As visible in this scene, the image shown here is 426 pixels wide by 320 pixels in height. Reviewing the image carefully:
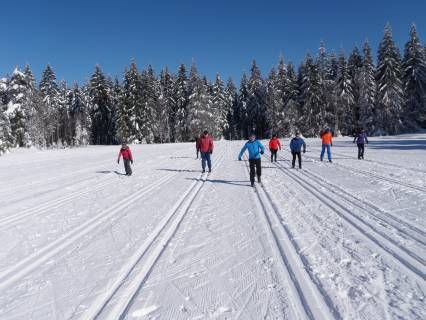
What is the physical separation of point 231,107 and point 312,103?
2540 cm

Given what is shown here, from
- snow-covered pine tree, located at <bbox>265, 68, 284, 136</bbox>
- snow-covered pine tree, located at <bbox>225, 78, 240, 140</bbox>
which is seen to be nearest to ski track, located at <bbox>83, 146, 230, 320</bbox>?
snow-covered pine tree, located at <bbox>265, 68, 284, 136</bbox>

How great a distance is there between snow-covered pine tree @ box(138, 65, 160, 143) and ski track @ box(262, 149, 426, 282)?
49576 millimetres

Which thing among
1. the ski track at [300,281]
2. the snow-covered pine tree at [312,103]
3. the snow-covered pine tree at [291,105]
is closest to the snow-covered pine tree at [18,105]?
the snow-covered pine tree at [291,105]

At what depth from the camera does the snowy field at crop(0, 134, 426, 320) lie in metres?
4.01

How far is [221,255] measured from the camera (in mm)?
5551

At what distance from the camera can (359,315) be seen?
3.70 meters

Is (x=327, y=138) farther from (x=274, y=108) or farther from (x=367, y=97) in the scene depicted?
(x=274, y=108)

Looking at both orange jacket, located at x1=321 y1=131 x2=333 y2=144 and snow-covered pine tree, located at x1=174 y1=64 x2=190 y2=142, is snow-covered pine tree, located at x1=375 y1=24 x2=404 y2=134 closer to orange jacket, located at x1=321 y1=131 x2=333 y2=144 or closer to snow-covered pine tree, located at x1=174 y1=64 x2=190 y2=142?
snow-covered pine tree, located at x1=174 y1=64 x2=190 y2=142

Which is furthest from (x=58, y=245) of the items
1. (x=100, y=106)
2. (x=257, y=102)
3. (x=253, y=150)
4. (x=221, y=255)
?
(x=257, y=102)

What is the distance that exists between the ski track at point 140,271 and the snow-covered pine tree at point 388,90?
151ft

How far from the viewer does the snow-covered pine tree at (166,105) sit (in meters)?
65.2

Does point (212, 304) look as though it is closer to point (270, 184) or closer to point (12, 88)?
point (270, 184)

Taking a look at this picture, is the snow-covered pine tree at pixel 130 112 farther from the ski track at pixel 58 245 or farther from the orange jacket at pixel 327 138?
the ski track at pixel 58 245

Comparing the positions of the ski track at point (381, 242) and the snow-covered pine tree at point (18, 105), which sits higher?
the snow-covered pine tree at point (18, 105)
